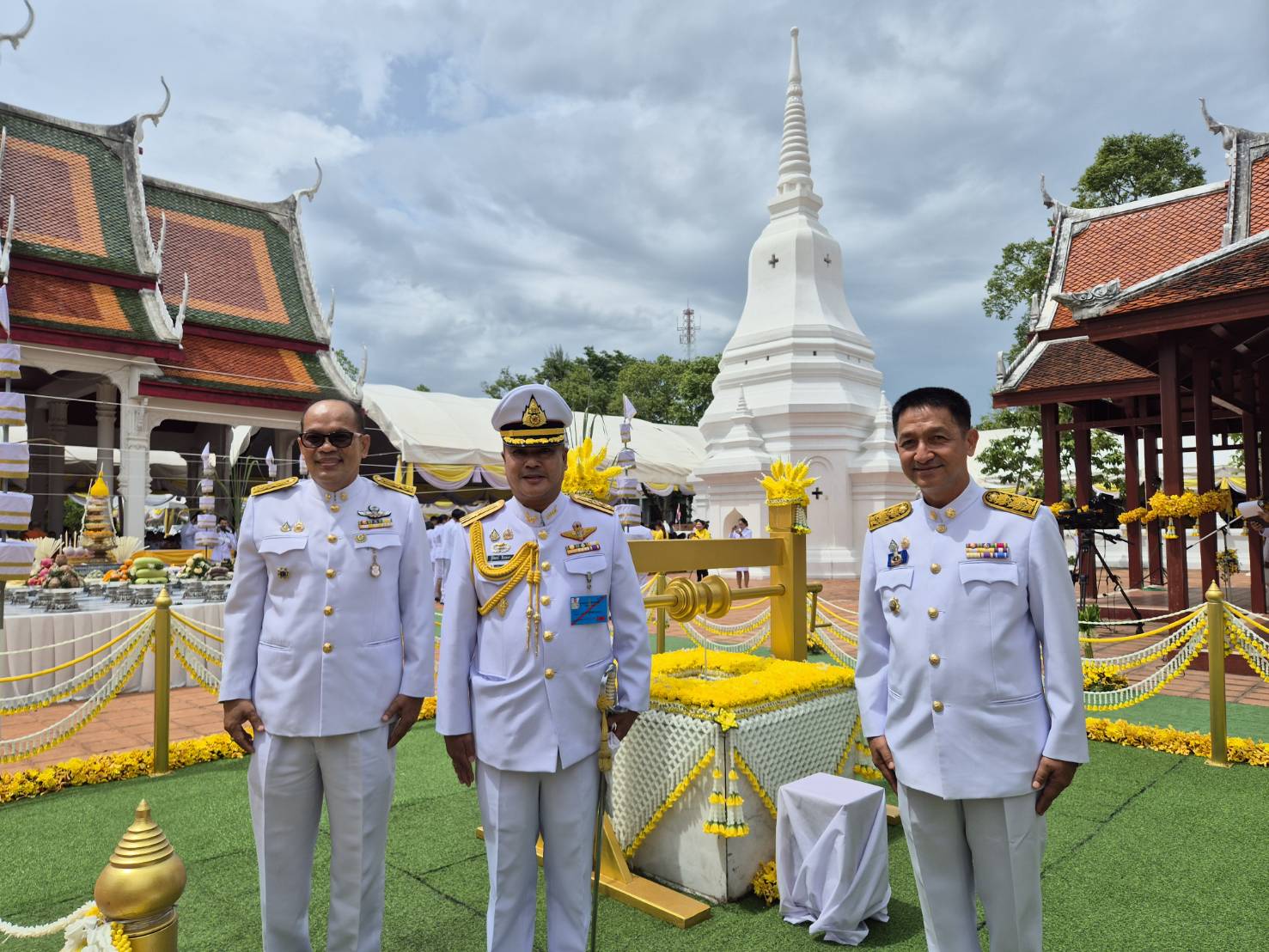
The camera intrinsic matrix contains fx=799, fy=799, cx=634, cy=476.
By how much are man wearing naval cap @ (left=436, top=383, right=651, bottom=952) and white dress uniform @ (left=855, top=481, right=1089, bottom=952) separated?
0.89 m

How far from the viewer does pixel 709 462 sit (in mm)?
20688

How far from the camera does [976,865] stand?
7.12ft

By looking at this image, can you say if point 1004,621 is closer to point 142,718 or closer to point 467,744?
point 467,744

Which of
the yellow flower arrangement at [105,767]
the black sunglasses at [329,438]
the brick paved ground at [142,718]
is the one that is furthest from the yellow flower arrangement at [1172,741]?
the yellow flower arrangement at [105,767]

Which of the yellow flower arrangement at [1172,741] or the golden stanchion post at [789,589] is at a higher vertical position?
the golden stanchion post at [789,589]

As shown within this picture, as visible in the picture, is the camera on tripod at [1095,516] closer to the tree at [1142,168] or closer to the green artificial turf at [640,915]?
the green artificial turf at [640,915]

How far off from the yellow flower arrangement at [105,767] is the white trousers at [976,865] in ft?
16.0

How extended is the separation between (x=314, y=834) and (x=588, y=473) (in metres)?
1.90

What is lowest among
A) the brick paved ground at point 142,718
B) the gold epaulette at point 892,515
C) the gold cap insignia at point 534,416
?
the brick paved ground at point 142,718

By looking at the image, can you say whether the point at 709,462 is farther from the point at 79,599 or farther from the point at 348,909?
the point at 348,909

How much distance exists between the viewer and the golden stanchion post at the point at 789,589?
13.6ft

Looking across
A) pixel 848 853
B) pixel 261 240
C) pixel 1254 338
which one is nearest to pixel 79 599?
pixel 848 853

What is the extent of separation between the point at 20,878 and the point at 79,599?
527 cm

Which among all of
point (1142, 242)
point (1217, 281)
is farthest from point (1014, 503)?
point (1142, 242)
